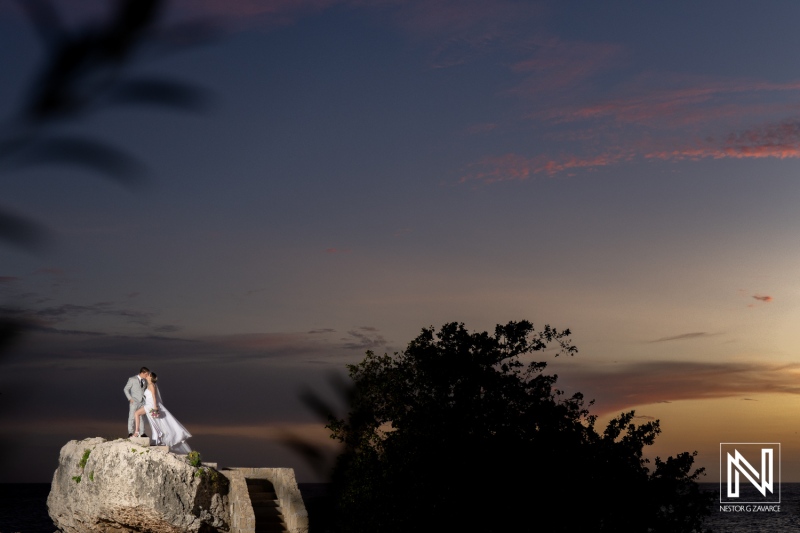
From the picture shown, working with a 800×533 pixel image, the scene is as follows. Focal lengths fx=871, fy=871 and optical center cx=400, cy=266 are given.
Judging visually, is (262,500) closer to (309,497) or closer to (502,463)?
(502,463)

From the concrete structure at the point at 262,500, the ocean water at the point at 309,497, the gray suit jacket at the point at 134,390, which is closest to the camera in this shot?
the concrete structure at the point at 262,500

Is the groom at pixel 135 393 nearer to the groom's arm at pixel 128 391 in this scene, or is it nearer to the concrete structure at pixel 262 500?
the groom's arm at pixel 128 391

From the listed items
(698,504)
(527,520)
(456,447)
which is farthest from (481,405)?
(698,504)

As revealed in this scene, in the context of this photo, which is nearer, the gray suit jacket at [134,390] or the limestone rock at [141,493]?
the limestone rock at [141,493]

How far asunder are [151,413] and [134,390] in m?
0.75

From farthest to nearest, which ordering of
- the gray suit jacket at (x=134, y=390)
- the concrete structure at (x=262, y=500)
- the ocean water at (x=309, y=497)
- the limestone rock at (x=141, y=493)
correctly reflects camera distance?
the ocean water at (x=309, y=497), the gray suit jacket at (x=134, y=390), the concrete structure at (x=262, y=500), the limestone rock at (x=141, y=493)

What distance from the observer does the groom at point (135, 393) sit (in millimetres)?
22484

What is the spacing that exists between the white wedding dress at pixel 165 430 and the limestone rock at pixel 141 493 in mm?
687

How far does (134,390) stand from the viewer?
886 inches

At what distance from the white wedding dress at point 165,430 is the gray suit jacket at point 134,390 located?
19 cm

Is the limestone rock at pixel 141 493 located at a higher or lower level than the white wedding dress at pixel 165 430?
lower

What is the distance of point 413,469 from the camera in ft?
72.8

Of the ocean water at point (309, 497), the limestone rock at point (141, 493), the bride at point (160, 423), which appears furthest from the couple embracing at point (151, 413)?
the ocean water at point (309, 497)

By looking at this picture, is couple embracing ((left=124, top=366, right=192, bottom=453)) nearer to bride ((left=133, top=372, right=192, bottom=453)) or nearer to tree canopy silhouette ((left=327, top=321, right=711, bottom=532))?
bride ((left=133, top=372, right=192, bottom=453))
